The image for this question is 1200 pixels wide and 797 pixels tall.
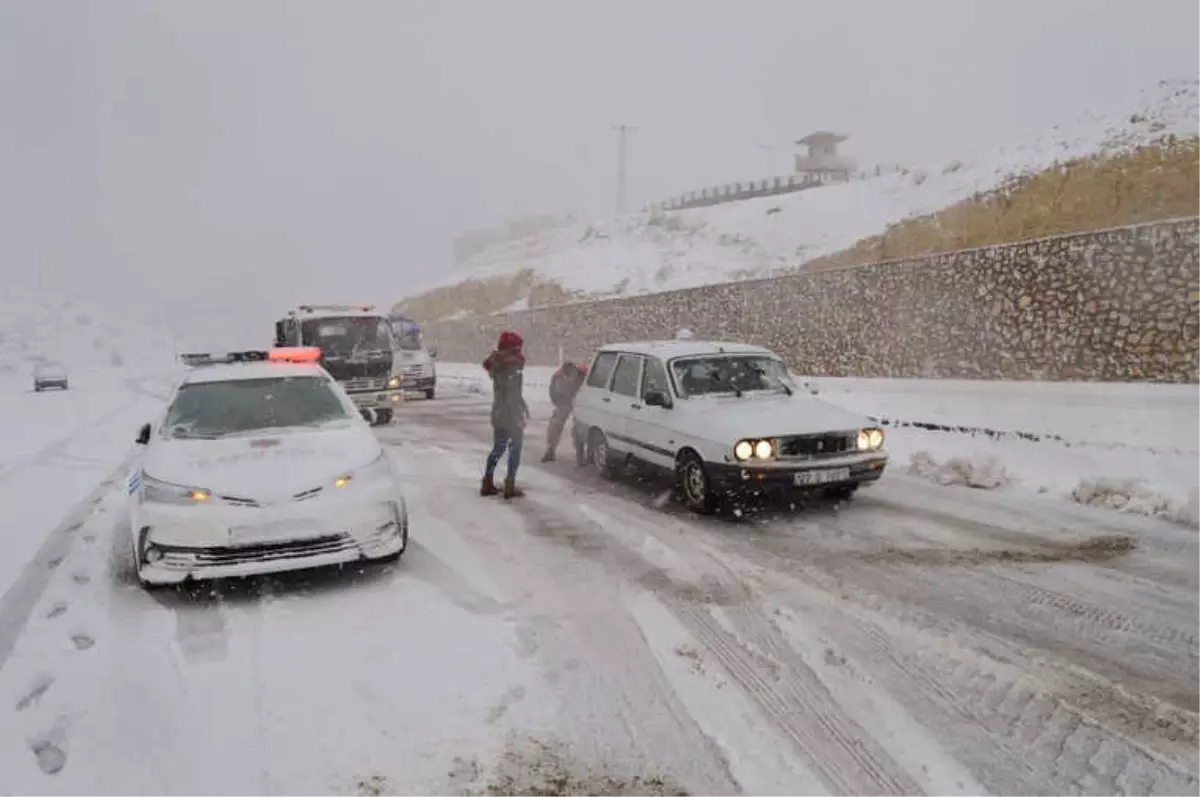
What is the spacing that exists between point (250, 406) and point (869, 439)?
5.49 metres

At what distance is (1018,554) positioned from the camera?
249 inches

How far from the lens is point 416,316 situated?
61.0m

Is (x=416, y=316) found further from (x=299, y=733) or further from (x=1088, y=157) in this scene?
(x=299, y=733)

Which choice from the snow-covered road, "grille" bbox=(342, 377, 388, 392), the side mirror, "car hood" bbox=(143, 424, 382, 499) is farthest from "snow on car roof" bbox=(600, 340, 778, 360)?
"grille" bbox=(342, 377, 388, 392)

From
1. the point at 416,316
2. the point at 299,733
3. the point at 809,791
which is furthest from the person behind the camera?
the point at 416,316

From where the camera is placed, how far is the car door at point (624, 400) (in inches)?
362

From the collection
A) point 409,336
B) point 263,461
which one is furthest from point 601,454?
point 409,336

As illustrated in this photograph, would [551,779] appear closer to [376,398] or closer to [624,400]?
[624,400]

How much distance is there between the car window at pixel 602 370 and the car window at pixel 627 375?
19 centimetres

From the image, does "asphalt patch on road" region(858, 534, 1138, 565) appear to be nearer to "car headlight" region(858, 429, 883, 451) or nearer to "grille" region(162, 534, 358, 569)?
"car headlight" region(858, 429, 883, 451)

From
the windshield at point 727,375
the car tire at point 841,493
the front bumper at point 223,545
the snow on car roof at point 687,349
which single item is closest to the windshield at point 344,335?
the snow on car roof at point 687,349

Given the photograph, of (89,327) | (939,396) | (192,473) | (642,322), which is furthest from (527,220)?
(192,473)

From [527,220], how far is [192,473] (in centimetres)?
11149

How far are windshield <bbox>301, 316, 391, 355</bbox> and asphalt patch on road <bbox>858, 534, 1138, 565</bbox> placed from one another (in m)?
12.6
